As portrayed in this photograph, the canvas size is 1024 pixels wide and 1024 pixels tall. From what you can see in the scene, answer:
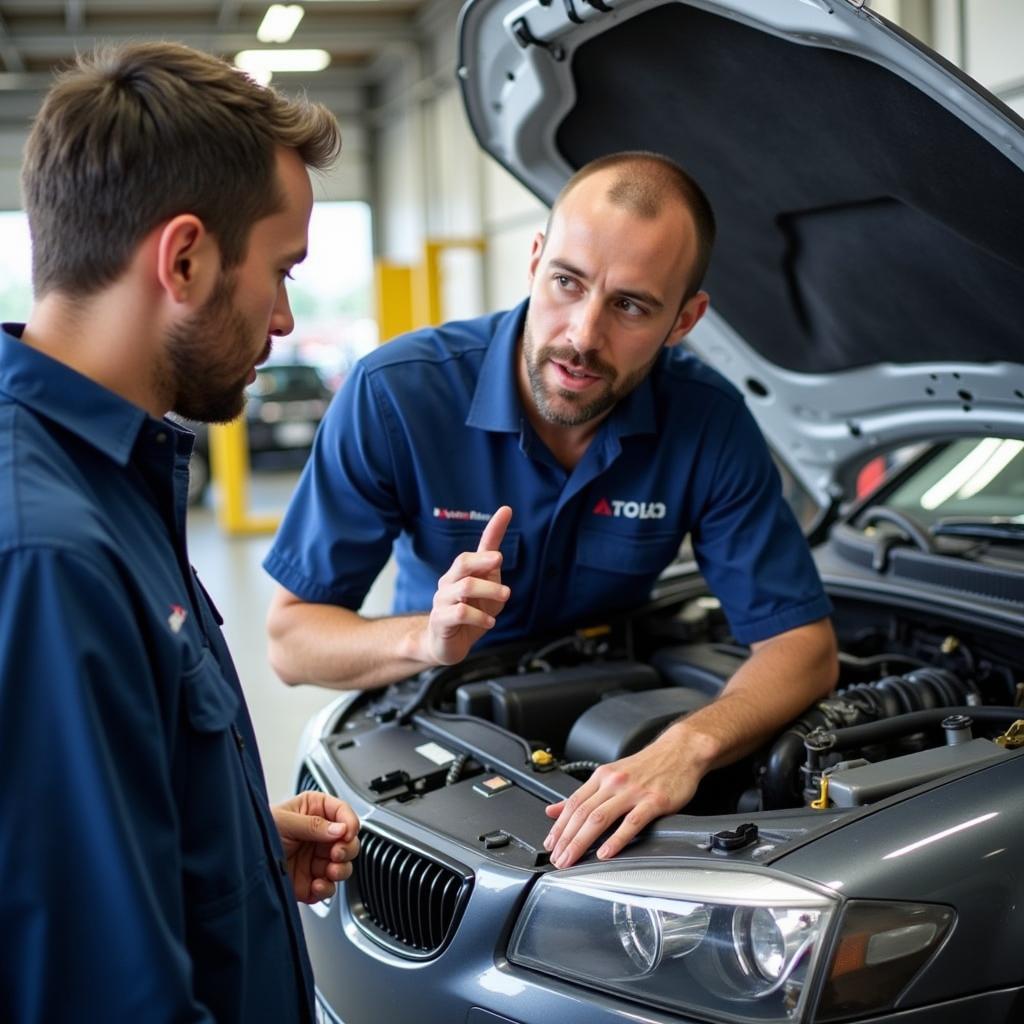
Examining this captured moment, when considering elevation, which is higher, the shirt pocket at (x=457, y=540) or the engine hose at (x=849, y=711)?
the shirt pocket at (x=457, y=540)

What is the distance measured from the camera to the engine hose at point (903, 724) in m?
1.60

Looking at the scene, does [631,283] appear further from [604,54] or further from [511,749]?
[511,749]

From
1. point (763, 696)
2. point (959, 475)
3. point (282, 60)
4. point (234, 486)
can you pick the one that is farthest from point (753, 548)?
point (282, 60)

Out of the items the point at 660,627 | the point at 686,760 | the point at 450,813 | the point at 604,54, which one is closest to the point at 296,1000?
the point at 450,813

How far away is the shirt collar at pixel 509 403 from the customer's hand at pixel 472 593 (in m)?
0.56

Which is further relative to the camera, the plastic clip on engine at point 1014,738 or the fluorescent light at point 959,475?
the fluorescent light at point 959,475

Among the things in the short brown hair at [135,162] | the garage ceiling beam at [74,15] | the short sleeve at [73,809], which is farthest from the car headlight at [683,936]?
the garage ceiling beam at [74,15]

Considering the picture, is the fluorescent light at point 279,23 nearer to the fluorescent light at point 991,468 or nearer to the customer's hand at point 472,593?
the fluorescent light at point 991,468

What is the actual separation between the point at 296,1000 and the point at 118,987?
1.04ft

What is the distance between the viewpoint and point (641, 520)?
212 cm

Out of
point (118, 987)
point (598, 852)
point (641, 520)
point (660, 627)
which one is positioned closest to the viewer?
point (118, 987)

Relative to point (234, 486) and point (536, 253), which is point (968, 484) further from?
point (234, 486)

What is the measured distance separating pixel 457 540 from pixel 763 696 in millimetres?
601

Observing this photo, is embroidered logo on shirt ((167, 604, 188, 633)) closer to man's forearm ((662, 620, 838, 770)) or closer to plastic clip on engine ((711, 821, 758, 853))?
plastic clip on engine ((711, 821, 758, 853))
